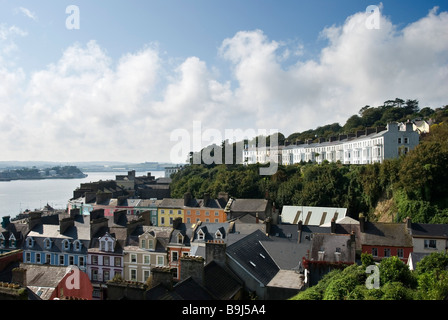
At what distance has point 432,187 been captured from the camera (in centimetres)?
3978

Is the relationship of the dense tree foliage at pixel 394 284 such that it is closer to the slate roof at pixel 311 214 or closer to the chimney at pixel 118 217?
the chimney at pixel 118 217

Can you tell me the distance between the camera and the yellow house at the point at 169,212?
53.4 meters

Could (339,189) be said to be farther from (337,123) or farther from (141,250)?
(337,123)

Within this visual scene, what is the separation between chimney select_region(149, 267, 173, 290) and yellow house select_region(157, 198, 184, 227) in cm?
3804

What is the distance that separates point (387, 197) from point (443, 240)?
16.2 meters

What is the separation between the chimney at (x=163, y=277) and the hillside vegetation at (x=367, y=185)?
33228 mm

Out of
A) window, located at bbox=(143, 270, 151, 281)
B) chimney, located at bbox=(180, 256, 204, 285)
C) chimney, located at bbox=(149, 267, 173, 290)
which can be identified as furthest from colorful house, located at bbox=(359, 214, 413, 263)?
chimney, located at bbox=(149, 267, 173, 290)

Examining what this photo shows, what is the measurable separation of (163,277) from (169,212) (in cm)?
3925

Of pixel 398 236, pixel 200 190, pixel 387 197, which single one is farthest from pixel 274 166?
pixel 398 236

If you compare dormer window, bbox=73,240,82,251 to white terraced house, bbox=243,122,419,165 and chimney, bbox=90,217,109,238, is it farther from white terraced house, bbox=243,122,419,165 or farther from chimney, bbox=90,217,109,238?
white terraced house, bbox=243,122,419,165

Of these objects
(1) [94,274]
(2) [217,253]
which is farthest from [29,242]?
(2) [217,253]

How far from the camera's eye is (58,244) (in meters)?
31.5

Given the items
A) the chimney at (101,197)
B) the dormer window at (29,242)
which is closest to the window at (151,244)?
the dormer window at (29,242)
